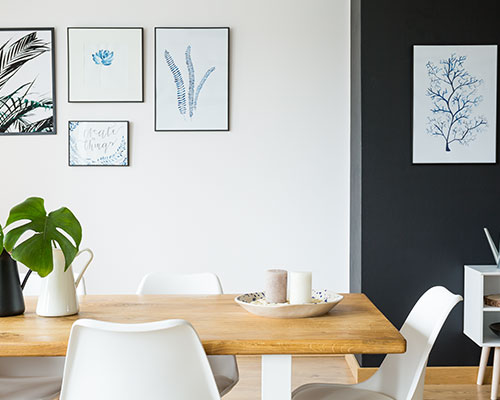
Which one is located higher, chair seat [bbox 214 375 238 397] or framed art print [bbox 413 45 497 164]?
framed art print [bbox 413 45 497 164]

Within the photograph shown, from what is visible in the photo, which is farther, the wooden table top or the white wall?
the white wall

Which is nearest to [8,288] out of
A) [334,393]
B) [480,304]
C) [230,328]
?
[230,328]

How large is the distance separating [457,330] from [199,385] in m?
2.26

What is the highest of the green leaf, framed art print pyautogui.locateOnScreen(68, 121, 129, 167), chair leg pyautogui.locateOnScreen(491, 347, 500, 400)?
framed art print pyautogui.locateOnScreen(68, 121, 129, 167)

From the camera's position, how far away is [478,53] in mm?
3201

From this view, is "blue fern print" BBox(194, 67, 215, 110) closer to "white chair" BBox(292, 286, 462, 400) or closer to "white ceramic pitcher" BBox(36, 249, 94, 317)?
"white ceramic pitcher" BBox(36, 249, 94, 317)

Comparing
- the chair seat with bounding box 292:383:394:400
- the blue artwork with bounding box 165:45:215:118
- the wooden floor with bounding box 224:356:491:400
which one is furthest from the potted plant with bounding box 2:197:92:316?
the blue artwork with bounding box 165:45:215:118

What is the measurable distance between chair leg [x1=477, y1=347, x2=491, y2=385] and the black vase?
7.99 ft

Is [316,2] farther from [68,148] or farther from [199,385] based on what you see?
[199,385]

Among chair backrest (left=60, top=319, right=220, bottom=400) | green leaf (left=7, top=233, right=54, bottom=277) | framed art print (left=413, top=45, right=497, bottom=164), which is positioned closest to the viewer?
chair backrest (left=60, top=319, right=220, bottom=400)

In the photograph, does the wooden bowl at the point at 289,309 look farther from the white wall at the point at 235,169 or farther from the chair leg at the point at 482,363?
the white wall at the point at 235,169

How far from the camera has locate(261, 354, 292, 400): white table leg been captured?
1558 mm

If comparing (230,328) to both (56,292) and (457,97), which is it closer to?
(56,292)

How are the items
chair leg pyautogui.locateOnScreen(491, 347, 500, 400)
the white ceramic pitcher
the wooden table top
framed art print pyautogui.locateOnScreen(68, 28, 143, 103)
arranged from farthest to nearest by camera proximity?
1. framed art print pyautogui.locateOnScreen(68, 28, 143, 103)
2. chair leg pyautogui.locateOnScreen(491, 347, 500, 400)
3. the white ceramic pitcher
4. the wooden table top
